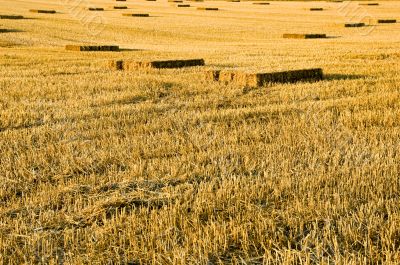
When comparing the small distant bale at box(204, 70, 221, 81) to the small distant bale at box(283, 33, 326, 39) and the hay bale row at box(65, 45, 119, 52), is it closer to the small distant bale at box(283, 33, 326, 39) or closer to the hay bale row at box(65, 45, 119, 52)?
the hay bale row at box(65, 45, 119, 52)

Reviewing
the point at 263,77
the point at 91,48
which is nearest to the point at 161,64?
the point at 263,77

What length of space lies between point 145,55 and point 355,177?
16889mm

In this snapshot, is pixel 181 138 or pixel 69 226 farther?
pixel 181 138

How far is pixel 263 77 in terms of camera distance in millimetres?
13500

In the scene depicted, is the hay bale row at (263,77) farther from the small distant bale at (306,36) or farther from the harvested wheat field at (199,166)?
the small distant bale at (306,36)

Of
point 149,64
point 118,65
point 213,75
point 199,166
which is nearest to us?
point 199,166

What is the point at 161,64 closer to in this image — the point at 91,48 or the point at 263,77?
the point at 263,77

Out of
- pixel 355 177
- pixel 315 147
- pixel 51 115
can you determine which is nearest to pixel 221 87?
pixel 51 115

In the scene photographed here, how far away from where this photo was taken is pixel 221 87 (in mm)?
13180

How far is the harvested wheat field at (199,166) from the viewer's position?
4.55 metres

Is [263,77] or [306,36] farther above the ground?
[263,77]

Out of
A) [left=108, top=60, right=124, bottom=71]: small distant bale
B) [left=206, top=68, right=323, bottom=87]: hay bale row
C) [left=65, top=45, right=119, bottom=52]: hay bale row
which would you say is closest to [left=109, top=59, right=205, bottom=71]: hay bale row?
[left=108, top=60, right=124, bottom=71]: small distant bale

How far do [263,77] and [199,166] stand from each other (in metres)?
6.98

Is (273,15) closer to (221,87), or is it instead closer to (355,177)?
(221,87)
